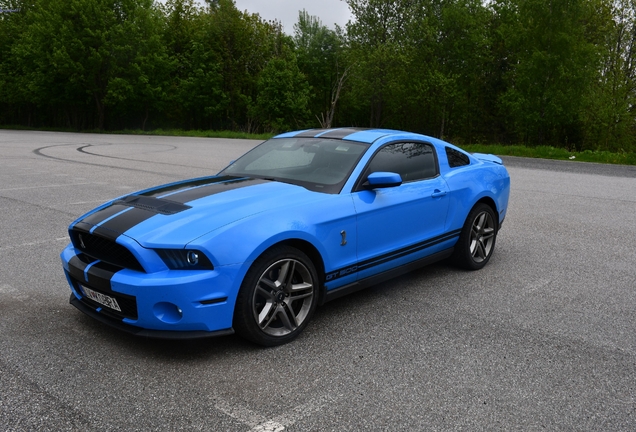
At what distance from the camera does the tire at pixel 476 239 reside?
5297 mm

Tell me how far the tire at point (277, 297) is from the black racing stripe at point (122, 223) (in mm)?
807

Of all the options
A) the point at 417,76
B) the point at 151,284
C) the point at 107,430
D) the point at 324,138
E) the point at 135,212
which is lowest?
the point at 107,430

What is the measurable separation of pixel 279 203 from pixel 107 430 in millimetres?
1750

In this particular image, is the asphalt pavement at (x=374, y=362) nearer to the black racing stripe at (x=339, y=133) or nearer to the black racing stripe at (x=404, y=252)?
the black racing stripe at (x=404, y=252)

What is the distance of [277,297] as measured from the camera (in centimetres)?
358

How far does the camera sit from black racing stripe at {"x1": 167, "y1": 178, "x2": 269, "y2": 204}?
153 inches

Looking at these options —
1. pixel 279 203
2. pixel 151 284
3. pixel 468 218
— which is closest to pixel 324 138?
pixel 279 203

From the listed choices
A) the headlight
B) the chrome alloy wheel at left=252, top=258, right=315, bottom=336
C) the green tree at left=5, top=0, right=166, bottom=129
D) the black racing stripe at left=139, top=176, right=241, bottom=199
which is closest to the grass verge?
the black racing stripe at left=139, top=176, right=241, bottom=199

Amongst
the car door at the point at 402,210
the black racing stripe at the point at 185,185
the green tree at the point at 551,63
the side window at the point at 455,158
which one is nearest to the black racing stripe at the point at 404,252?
the car door at the point at 402,210

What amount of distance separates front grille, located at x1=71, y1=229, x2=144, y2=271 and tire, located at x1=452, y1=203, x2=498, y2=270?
126 inches

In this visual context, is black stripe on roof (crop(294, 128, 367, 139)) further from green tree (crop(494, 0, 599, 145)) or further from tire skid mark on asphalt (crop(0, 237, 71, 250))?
green tree (crop(494, 0, 599, 145))

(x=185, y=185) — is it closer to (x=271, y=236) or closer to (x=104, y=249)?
(x=104, y=249)

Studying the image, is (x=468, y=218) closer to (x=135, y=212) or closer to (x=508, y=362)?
(x=508, y=362)

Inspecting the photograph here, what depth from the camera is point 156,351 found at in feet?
11.5
